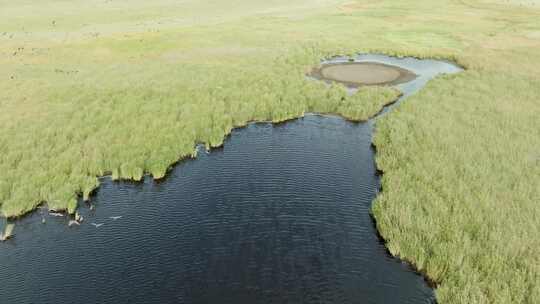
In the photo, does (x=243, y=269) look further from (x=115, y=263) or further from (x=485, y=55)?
(x=485, y=55)

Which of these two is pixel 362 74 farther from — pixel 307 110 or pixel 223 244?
pixel 223 244

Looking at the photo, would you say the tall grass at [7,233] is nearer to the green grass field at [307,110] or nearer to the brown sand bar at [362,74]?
the green grass field at [307,110]

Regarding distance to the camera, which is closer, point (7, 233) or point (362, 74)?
point (7, 233)

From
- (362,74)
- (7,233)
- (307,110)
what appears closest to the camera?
(7,233)

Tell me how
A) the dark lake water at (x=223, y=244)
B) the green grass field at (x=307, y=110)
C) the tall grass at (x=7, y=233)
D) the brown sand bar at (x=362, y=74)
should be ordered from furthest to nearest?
1. the brown sand bar at (x=362, y=74)
2. the tall grass at (x=7, y=233)
3. the green grass field at (x=307, y=110)
4. the dark lake water at (x=223, y=244)

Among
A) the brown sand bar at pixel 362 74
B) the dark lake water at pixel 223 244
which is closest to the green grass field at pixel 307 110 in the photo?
the dark lake water at pixel 223 244

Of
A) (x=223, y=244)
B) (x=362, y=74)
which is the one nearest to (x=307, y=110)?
(x=362, y=74)

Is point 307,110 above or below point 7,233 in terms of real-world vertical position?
above
